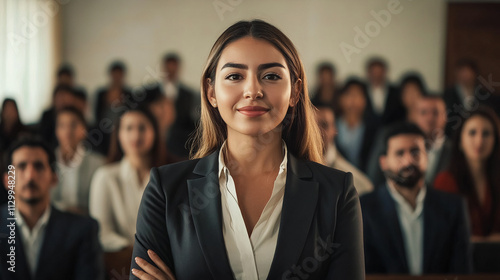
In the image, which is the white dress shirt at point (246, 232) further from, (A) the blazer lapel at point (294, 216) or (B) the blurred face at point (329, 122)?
(B) the blurred face at point (329, 122)

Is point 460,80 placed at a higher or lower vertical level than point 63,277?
higher

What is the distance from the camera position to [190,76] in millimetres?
4488

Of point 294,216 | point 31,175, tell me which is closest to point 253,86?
point 294,216

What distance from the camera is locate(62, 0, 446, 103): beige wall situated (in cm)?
448

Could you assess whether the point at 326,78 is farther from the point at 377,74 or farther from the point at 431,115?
the point at 431,115

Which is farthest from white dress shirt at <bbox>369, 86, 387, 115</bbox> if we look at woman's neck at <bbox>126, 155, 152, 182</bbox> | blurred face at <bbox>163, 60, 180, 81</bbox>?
woman's neck at <bbox>126, 155, 152, 182</bbox>

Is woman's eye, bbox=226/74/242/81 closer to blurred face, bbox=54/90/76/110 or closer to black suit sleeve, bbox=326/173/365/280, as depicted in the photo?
black suit sleeve, bbox=326/173/365/280

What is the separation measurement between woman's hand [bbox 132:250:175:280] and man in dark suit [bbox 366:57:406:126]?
3.66 metres

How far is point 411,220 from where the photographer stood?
4.38 metres

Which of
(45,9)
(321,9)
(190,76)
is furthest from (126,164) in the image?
(321,9)

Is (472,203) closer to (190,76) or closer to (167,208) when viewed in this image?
(190,76)

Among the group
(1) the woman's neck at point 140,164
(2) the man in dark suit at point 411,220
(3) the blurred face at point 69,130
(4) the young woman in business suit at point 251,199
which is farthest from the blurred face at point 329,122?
(4) the young woman in business suit at point 251,199

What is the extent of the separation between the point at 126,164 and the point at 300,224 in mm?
3287

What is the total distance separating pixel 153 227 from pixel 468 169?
3992mm
